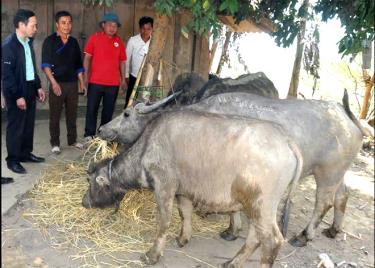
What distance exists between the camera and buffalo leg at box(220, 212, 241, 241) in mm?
4451

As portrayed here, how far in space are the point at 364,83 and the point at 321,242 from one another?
5422 mm

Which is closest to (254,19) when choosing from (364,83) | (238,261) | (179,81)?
(179,81)

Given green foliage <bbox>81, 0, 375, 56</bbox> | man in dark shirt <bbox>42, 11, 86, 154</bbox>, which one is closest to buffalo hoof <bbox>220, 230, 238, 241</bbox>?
green foliage <bbox>81, 0, 375, 56</bbox>

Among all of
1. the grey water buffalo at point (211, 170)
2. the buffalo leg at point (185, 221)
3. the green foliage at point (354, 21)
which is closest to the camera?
the grey water buffalo at point (211, 170)

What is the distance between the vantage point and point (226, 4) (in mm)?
3791

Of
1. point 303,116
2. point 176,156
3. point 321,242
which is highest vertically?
point 303,116

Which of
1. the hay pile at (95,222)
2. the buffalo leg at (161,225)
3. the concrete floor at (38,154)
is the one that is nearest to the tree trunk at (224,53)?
the concrete floor at (38,154)

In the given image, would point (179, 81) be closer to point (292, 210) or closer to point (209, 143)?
point (209, 143)

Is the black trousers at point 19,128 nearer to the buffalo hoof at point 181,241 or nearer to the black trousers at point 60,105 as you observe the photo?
the black trousers at point 60,105

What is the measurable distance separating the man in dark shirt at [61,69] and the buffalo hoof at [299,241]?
3247 mm

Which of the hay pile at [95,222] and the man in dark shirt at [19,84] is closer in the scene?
the hay pile at [95,222]

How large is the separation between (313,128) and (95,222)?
236cm

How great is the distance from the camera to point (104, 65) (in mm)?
5801

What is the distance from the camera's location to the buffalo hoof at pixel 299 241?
14.8 feet
